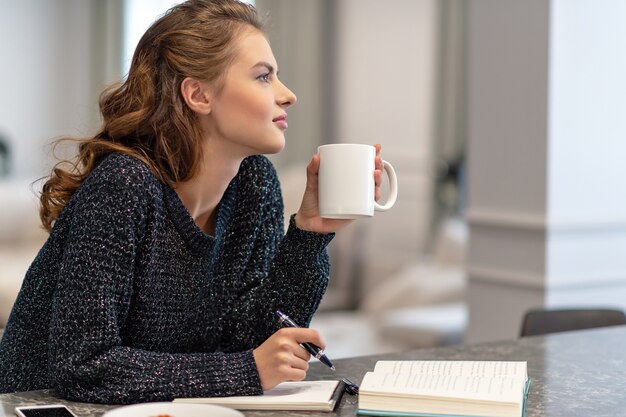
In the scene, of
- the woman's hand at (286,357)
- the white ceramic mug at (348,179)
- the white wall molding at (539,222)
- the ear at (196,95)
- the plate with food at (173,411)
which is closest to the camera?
the plate with food at (173,411)

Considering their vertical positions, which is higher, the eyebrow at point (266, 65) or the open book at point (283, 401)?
the eyebrow at point (266, 65)

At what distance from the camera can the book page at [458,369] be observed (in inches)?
60.2

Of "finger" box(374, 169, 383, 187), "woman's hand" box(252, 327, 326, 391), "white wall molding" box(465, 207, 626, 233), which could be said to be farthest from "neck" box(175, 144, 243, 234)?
"white wall molding" box(465, 207, 626, 233)

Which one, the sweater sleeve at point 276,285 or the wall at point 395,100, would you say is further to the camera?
the wall at point 395,100

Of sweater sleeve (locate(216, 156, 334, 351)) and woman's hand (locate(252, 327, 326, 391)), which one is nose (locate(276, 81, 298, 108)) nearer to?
sweater sleeve (locate(216, 156, 334, 351))

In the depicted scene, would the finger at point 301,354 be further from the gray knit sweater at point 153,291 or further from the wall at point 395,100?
the wall at point 395,100

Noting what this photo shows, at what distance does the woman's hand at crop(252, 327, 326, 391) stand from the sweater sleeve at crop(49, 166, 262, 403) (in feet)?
0.06

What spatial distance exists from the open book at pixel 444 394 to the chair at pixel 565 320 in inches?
34.7

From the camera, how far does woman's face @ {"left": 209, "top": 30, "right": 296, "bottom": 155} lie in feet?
5.47

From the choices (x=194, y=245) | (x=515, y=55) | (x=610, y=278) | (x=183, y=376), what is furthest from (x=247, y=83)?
(x=610, y=278)

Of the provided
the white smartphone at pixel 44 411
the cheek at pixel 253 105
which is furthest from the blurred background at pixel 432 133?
the white smartphone at pixel 44 411

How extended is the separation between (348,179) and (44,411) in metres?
0.57

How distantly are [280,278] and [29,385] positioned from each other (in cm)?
47

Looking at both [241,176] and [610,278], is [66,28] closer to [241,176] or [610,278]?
[610,278]
